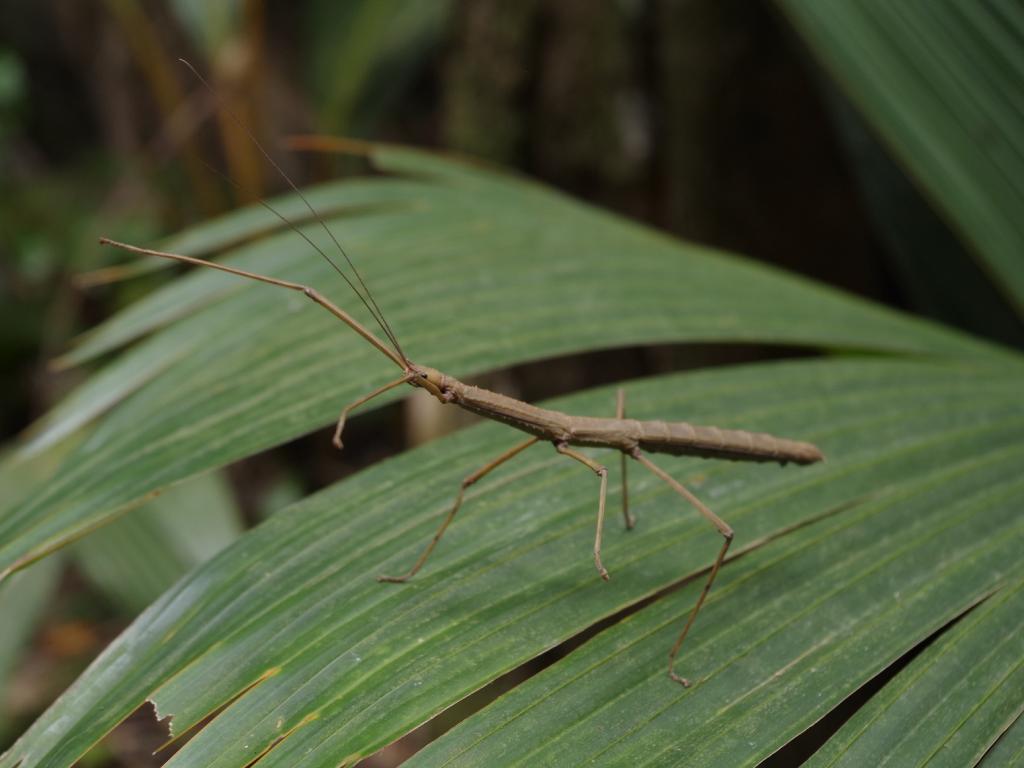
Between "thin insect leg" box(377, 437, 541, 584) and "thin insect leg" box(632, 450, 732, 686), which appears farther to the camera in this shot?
"thin insect leg" box(377, 437, 541, 584)

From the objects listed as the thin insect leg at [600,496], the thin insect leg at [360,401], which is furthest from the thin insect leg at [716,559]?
the thin insect leg at [360,401]

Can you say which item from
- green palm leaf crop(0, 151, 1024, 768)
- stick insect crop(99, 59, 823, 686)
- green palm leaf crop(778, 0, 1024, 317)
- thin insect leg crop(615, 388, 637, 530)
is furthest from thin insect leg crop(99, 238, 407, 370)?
green palm leaf crop(778, 0, 1024, 317)

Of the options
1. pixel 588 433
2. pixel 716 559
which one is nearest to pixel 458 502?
pixel 588 433

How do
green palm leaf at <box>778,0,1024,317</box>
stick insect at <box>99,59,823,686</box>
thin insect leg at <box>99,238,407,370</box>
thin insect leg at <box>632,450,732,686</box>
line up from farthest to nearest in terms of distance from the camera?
green palm leaf at <box>778,0,1024,317</box> → stick insect at <box>99,59,823,686</box> → thin insect leg at <box>99,238,407,370</box> → thin insect leg at <box>632,450,732,686</box>

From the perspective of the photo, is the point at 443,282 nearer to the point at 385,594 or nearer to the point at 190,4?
the point at 385,594

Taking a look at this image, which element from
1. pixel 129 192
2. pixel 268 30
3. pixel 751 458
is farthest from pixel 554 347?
pixel 268 30

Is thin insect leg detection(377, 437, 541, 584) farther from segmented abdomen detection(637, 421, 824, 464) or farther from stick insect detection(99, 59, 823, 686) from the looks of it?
segmented abdomen detection(637, 421, 824, 464)
